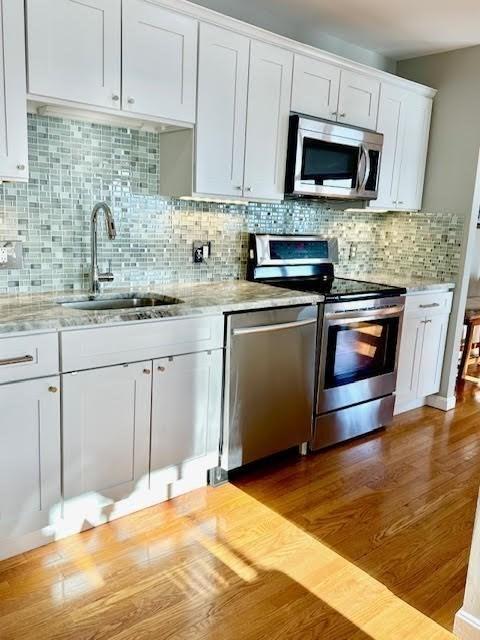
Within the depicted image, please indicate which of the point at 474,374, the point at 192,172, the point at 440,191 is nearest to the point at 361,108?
the point at 440,191

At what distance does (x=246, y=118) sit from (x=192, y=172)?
17.5 inches

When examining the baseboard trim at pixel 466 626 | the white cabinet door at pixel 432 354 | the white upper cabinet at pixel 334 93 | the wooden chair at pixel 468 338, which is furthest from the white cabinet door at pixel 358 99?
the baseboard trim at pixel 466 626

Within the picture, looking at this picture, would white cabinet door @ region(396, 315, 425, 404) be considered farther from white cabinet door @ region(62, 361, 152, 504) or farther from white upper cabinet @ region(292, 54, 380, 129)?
white cabinet door @ region(62, 361, 152, 504)

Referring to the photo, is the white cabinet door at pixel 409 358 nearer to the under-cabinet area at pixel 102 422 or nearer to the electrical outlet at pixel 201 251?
the electrical outlet at pixel 201 251

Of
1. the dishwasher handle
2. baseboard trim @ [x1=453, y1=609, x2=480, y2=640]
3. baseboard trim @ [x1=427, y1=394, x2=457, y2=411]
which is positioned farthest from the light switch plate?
baseboard trim @ [x1=427, y1=394, x2=457, y2=411]

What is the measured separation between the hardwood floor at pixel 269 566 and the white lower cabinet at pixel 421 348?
2.94 feet

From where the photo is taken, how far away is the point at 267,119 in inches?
115

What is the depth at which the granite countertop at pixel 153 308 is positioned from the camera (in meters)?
2.00

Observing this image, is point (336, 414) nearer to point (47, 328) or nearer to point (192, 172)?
point (192, 172)

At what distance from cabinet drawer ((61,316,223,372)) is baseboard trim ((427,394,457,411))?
2.25m

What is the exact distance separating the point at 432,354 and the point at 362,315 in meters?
1.05

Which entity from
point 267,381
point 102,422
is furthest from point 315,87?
point 102,422

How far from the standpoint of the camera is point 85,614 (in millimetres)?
1812

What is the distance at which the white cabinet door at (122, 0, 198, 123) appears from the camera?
7.65ft
